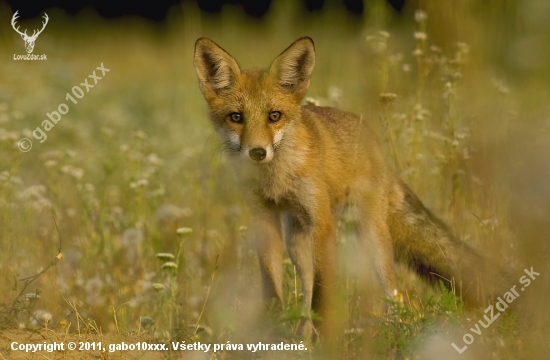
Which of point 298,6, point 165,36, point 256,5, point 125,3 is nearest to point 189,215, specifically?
point 165,36

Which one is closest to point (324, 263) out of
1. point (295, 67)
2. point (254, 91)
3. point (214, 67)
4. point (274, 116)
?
point (274, 116)

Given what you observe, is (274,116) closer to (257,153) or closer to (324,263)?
(257,153)

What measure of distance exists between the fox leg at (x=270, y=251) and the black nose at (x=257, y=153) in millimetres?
636

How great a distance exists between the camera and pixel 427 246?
4273mm

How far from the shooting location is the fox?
377cm

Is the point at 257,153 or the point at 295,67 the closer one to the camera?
the point at 257,153

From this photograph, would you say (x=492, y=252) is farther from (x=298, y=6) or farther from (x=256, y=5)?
(x=256, y=5)

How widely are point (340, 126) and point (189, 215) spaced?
2281mm

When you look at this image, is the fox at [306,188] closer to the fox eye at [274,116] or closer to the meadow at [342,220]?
the fox eye at [274,116]

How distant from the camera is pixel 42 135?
22.5ft

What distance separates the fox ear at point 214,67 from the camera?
3.90 m

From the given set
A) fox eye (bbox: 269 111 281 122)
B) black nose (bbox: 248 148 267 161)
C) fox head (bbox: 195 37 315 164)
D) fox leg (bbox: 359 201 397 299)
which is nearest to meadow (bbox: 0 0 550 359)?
fox leg (bbox: 359 201 397 299)

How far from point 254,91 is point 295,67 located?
0.32m

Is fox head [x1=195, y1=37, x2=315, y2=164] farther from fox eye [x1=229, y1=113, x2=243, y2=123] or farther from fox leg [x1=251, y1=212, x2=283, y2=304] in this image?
fox leg [x1=251, y1=212, x2=283, y2=304]
